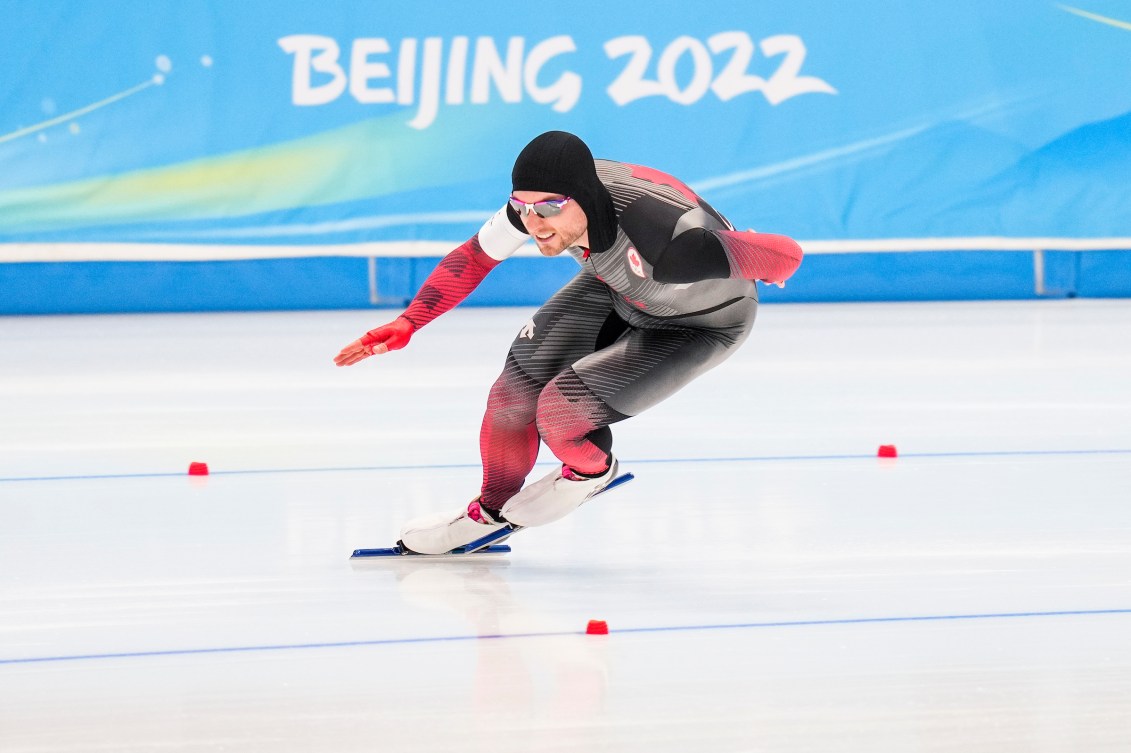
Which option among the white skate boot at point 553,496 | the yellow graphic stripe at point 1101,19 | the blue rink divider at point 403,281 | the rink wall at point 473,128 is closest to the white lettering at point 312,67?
the rink wall at point 473,128

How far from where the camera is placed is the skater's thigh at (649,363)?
277 centimetres

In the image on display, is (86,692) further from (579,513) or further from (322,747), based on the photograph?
(579,513)

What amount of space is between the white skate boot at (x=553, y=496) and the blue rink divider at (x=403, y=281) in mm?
5968

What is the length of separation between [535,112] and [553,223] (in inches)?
240

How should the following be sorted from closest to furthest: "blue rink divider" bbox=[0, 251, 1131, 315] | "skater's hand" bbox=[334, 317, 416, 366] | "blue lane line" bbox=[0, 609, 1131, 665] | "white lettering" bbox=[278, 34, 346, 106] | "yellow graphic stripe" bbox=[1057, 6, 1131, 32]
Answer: "blue lane line" bbox=[0, 609, 1131, 665]
"skater's hand" bbox=[334, 317, 416, 366]
"white lettering" bbox=[278, 34, 346, 106]
"blue rink divider" bbox=[0, 251, 1131, 315]
"yellow graphic stripe" bbox=[1057, 6, 1131, 32]

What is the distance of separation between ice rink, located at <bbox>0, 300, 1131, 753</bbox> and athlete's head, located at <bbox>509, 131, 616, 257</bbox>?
2.18ft

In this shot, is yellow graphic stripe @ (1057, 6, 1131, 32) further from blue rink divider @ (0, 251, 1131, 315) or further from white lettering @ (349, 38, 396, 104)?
white lettering @ (349, 38, 396, 104)

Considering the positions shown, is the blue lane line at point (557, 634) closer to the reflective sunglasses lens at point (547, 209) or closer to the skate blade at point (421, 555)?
the skate blade at point (421, 555)

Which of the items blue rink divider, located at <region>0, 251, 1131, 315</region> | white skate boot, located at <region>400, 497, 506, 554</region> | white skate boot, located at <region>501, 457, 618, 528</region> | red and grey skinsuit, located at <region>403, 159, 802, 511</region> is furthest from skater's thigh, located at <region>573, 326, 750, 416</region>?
blue rink divider, located at <region>0, 251, 1131, 315</region>

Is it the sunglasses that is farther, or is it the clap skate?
the clap skate

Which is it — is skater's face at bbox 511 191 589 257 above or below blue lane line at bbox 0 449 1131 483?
above

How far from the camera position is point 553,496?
284 centimetres

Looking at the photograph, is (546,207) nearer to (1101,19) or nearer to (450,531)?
(450,531)

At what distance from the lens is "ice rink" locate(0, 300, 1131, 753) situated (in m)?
1.96
